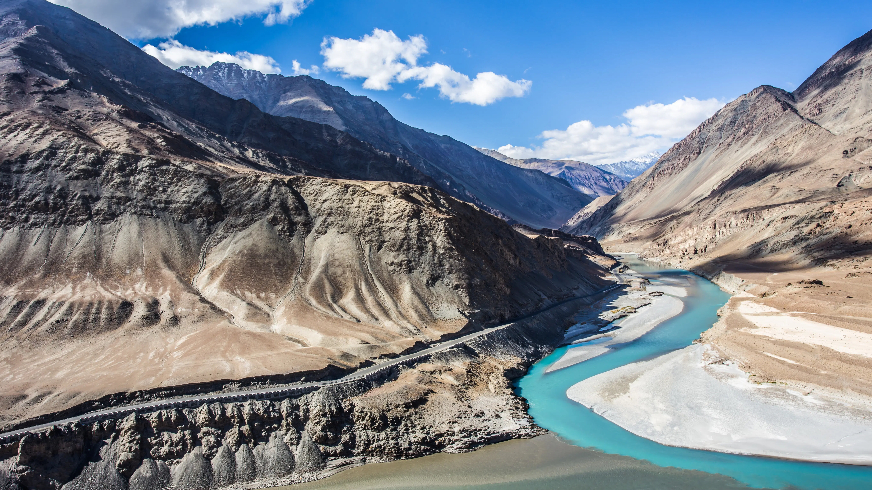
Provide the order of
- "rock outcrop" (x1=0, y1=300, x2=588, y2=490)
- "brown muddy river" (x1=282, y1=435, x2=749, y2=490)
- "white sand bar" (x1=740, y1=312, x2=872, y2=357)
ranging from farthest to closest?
"white sand bar" (x1=740, y1=312, x2=872, y2=357)
"rock outcrop" (x1=0, y1=300, x2=588, y2=490)
"brown muddy river" (x1=282, y1=435, x2=749, y2=490)

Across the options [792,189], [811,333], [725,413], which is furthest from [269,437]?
[792,189]

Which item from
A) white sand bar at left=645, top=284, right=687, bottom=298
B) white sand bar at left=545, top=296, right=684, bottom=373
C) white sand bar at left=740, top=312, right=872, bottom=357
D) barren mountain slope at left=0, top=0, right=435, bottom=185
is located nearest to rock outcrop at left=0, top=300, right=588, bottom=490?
white sand bar at left=545, top=296, right=684, bottom=373

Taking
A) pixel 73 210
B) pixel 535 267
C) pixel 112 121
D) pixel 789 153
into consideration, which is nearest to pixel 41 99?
pixel 112 121

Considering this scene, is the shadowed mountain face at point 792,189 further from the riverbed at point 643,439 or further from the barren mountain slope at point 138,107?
the barren mountain slope at point 138,107

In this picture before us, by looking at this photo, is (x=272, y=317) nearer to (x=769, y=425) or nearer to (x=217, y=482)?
(x=217, y=482)

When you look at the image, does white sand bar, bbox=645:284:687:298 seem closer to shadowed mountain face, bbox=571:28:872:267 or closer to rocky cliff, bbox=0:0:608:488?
rocky cliff, bbox=0:0:608:488

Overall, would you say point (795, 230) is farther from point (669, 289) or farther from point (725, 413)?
point (725, 413)
